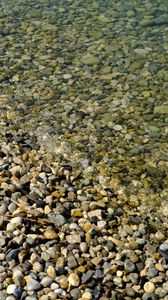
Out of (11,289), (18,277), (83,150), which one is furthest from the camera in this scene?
(83,150)

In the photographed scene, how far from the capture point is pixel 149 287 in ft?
17.9

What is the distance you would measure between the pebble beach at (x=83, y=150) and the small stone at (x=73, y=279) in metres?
0.01

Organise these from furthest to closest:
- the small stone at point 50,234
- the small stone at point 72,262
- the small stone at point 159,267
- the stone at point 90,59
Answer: the stone at point 90,59
the small stone at point 50,234
the small stone at point 159,267
the small stone at point 72,262

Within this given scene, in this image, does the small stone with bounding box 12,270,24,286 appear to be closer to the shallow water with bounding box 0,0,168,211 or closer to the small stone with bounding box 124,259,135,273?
the small stone with bounding box 124,259,135,273

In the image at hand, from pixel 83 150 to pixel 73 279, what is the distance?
2.81 meters

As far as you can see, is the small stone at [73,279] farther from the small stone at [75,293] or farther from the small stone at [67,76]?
the small stone at [67,76]

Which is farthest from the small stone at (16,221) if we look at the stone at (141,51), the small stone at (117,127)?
the stone at (141,51)

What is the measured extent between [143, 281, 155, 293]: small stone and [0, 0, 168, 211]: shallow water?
5.00 ft

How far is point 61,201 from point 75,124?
89.0 inches

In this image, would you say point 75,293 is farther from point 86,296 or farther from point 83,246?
point 83,246

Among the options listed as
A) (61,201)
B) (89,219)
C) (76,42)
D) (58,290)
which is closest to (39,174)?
(61,201)

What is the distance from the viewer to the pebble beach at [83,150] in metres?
5.51

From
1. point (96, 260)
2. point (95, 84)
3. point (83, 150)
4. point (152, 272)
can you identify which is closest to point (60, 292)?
point (96, 260)

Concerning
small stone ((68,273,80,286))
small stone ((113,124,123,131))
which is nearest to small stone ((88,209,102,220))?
small stone ((68,273,80,286))
